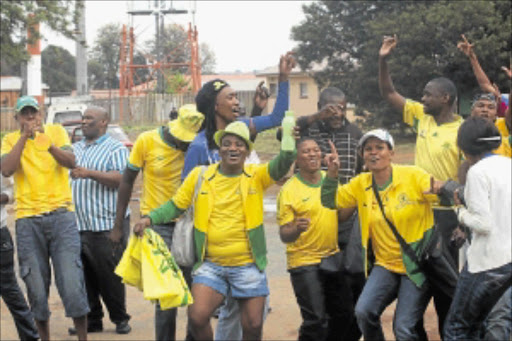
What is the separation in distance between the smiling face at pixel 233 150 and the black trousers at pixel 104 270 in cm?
254

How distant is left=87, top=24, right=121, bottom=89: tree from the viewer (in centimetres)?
8669

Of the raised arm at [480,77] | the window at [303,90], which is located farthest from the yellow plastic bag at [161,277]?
the window at [303,90]

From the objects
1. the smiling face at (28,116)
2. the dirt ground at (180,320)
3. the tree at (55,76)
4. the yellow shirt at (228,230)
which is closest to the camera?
the yellow shirt at (228,230)

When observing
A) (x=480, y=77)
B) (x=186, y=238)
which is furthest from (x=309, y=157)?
(x=480, y=77)

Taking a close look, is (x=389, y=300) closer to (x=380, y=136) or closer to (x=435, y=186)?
(x=435, y=186)

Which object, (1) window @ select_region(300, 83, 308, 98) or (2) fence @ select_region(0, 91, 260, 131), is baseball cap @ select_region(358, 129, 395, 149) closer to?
(2) fence @ select_region(0, 91, 260, 131)

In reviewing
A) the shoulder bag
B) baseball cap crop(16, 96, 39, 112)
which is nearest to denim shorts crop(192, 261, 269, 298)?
the shoulder bag

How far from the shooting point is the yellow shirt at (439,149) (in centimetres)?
699

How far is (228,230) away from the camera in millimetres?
5914

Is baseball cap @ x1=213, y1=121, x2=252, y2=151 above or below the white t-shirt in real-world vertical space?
above

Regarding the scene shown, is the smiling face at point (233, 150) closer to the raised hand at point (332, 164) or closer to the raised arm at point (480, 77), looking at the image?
→ the raised hand at point (332, 164)

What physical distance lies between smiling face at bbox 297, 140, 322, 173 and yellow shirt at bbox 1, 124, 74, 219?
6.72 ft

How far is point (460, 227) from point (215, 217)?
1.93m

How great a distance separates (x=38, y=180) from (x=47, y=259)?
66 centimetres
